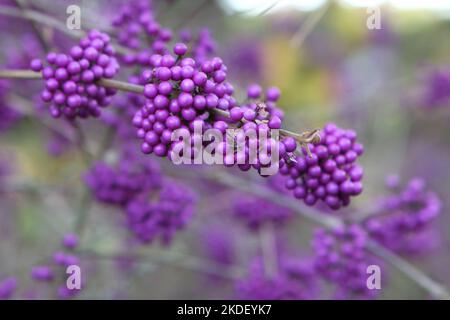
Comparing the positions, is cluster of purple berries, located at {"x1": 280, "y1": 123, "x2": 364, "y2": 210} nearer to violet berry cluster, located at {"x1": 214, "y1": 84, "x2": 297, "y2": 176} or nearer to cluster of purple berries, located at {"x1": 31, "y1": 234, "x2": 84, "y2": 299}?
violet berry cluster, located at {"x1": 214, "y1": 84, "x2": 297, "y2": 176}

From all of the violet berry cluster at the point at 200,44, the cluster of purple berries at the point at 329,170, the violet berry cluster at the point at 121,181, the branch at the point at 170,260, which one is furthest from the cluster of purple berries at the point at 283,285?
the violet berry cluster at the point at 200,44

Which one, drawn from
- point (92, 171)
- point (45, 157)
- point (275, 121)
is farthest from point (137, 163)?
point (45, 157)

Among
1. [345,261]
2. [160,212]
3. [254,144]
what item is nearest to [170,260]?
[160,212]

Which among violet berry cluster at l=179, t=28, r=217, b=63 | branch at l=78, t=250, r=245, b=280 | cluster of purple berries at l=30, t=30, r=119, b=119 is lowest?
branch at l=78, t=250, r=245, b=280

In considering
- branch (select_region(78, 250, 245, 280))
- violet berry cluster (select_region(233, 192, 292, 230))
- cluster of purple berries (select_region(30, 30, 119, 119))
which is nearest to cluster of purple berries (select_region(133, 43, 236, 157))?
cluster of purple berries (select_region(30, 30, 119, 119))

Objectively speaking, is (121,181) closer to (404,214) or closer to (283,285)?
(283,285)
